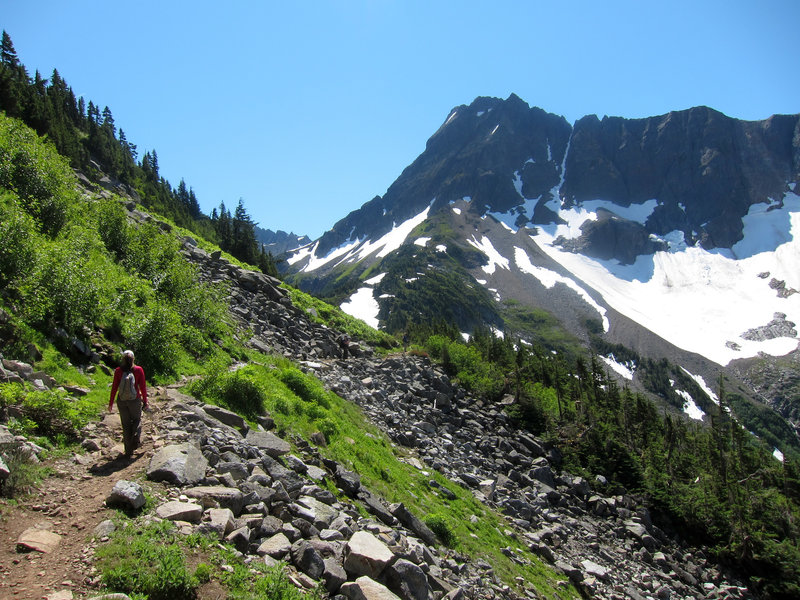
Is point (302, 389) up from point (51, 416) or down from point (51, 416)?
up

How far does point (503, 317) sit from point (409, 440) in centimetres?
17597

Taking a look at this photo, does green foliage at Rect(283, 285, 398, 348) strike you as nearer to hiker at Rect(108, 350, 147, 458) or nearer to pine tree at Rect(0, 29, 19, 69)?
hiker at Rect(108, 350, 147, 458)

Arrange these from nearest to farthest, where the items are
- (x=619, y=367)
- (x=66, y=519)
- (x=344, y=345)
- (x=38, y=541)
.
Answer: (x=38, y=541) < (x=66, y=519) < (x=344, y=345) < (x=619, y=367)

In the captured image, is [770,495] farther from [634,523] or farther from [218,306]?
[218,306]

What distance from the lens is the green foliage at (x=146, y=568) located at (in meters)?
5.55

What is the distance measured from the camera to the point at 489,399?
123 feet

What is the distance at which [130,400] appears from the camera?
9242 mm

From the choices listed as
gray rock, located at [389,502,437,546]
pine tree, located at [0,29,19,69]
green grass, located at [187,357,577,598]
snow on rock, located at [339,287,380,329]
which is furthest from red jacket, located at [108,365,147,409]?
snow on rock, located at [339,287,380,329]

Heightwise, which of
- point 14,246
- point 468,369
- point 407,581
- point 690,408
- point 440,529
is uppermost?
point 690,408

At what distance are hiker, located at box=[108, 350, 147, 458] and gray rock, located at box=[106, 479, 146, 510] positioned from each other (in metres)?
2.06

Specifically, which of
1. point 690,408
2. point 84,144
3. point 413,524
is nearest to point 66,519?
point 413,524

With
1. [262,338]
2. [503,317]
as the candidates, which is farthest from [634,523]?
[503,317]

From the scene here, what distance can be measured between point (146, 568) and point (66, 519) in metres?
2.08

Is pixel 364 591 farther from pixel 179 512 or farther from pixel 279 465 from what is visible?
pixel 279 465
